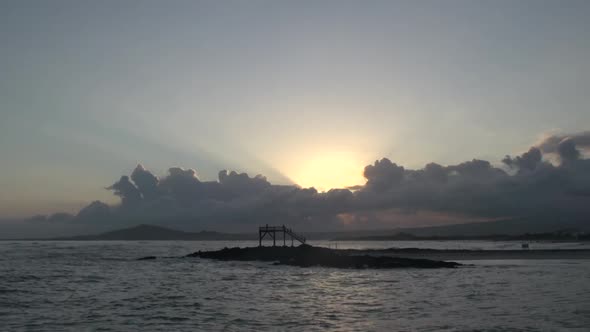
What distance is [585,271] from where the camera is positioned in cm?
4700

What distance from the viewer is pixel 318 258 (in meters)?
66.6

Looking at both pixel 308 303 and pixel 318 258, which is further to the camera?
pixel 318 258

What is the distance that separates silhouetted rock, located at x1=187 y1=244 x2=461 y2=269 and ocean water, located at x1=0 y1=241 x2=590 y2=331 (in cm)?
1113

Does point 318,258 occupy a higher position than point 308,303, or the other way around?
point 318,258

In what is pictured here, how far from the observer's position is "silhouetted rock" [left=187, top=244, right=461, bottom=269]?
2333 inches

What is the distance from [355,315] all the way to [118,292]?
65.7ft

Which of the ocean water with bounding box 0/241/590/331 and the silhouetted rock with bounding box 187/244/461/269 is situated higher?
the silhouetted rock with bounding box 187/244/461/269

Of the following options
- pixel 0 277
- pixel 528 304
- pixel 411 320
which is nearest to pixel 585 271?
pixel 528 304

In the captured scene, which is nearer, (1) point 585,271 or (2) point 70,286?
(2) point 70,286

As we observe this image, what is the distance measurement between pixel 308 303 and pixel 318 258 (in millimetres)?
36992

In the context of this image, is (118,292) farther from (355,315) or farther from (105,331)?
(355,315)

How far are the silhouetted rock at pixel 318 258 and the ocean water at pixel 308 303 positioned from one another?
36.5 ft

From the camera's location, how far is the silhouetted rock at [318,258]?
5925 cm

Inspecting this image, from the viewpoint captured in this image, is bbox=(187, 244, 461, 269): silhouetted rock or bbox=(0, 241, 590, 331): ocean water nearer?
bbox=(0, 241, 590, 331): ocean water
